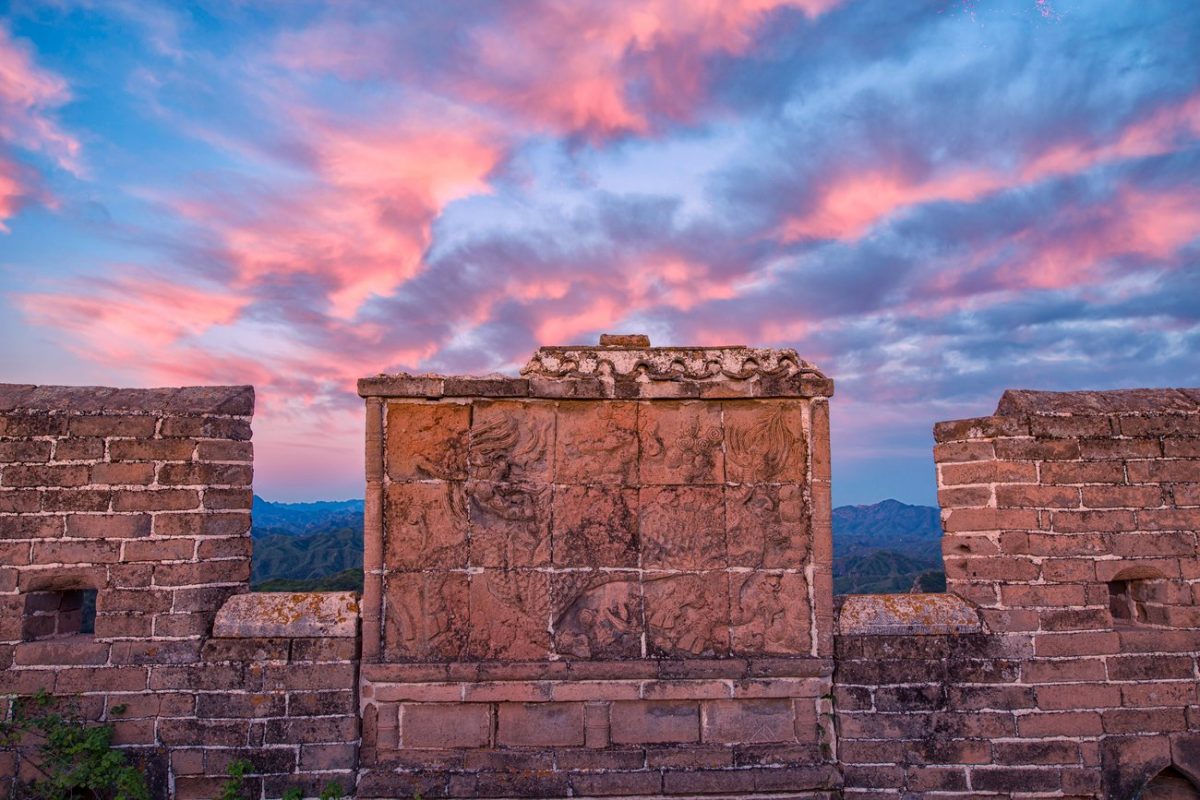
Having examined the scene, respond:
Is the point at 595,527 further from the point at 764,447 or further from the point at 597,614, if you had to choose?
the point at 764,447

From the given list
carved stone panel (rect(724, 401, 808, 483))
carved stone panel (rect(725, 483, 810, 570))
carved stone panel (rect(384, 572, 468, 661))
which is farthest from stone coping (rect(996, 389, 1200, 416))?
carved stone panel (rect(384, 572, 468, 661))

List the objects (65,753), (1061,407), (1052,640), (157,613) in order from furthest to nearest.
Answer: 1. (1061,407)
2. (1052,640)
3. (157,613)
4. (65,753)

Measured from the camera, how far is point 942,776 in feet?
14.9

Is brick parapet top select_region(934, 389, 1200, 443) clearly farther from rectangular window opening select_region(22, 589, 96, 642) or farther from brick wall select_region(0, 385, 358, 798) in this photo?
rectangular window opening select_region(22, 589, 96, 642)

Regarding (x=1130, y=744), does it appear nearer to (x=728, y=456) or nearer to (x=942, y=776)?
(x=942, y=776)

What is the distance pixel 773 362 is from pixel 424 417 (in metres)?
2.36

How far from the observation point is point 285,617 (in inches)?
183

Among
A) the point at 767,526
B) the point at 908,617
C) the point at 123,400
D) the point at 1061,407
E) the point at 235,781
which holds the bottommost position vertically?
the point at 235,781

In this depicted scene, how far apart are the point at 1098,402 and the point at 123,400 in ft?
21.8

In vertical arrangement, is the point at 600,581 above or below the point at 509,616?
above

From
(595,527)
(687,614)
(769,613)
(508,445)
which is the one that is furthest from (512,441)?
(769,613)

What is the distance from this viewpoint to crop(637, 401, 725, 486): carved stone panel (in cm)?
468

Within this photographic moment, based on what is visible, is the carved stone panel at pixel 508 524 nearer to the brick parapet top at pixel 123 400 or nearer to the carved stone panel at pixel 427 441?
the carved stone panel at pixel 427 441

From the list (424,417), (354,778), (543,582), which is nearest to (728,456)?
(543,582)
